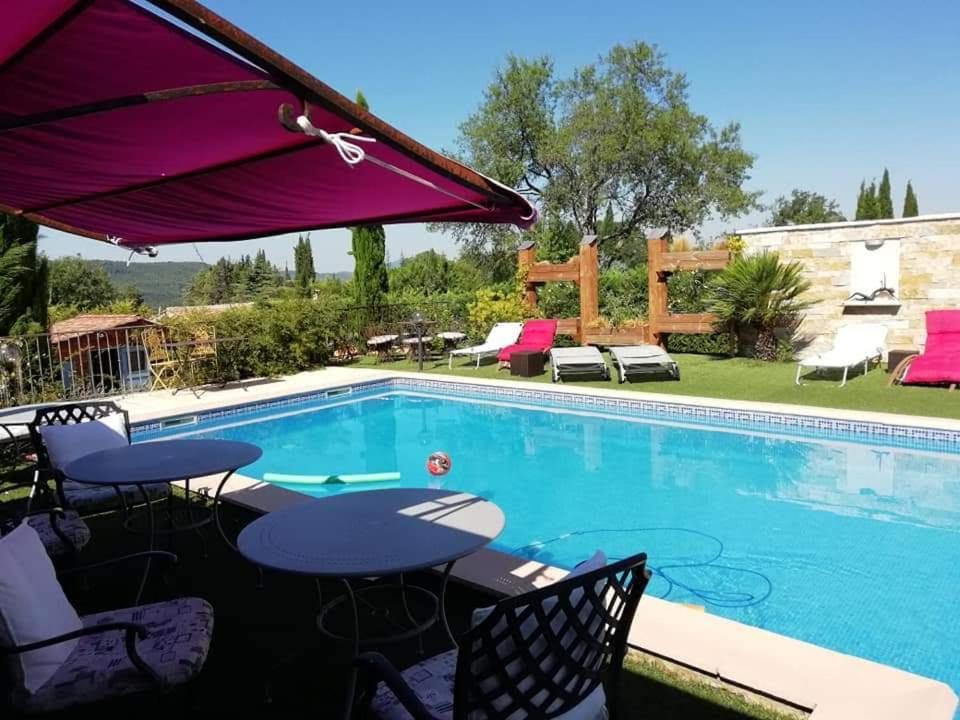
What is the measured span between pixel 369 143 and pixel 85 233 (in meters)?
3.98

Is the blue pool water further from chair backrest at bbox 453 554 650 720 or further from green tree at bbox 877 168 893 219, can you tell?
green tree at bbox 877 168 893 219

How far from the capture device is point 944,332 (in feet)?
33.6

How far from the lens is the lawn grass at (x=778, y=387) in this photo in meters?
8.98

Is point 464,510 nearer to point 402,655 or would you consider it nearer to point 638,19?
point 402,655

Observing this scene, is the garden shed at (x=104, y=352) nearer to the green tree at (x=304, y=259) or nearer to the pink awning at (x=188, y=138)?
the pink awning at (x=188, y=138)

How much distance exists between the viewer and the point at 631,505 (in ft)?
21.9

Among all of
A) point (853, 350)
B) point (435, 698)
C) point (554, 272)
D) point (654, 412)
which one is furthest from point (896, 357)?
point (435, 698)

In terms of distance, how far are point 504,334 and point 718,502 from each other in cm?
844

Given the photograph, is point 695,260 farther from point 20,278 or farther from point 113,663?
point 113,663

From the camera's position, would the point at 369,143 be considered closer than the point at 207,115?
Yes

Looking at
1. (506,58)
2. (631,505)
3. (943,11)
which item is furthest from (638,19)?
(631,505)

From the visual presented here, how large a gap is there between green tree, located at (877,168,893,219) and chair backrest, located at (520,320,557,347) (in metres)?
37.6

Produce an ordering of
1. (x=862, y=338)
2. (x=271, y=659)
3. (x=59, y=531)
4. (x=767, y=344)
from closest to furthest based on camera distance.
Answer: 1. (x=271, y=659)
2. (x=59, y=531)
3. (x=862, y=338)
4. (x=767, y=344)

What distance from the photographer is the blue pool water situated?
439 cm
